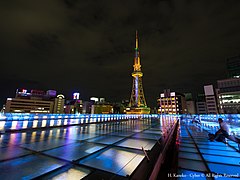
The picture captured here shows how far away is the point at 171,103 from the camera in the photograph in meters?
106

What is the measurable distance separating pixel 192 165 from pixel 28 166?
418 cm

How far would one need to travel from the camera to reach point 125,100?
197 meters

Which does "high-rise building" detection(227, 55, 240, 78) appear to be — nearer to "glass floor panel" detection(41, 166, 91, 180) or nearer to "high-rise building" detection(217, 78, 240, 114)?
"high-rise building" detection(217, 78, 240, 114)

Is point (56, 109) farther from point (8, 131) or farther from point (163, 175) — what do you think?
point (163, 175)

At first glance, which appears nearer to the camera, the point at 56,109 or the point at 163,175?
the point at 163,175

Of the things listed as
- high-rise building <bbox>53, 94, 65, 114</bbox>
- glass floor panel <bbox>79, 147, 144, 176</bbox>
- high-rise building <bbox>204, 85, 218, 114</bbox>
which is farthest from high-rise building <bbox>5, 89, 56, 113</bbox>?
high-rise building <bbox>204, 85, 218, 114</bbox>

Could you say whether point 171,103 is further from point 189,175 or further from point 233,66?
point 189,175

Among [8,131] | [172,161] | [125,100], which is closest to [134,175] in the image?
[172,161]

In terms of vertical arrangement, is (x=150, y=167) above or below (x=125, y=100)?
below

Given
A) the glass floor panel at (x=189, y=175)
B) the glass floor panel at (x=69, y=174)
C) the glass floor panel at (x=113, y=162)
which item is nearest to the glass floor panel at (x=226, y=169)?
the glass floor panel at (x=189, y=175)

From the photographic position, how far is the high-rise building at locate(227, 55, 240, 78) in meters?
88.2

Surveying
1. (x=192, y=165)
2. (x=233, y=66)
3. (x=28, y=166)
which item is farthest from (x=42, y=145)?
(x=233, y=66)

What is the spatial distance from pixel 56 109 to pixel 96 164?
11484 cm

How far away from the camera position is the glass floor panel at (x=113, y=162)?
2104 millimetres
